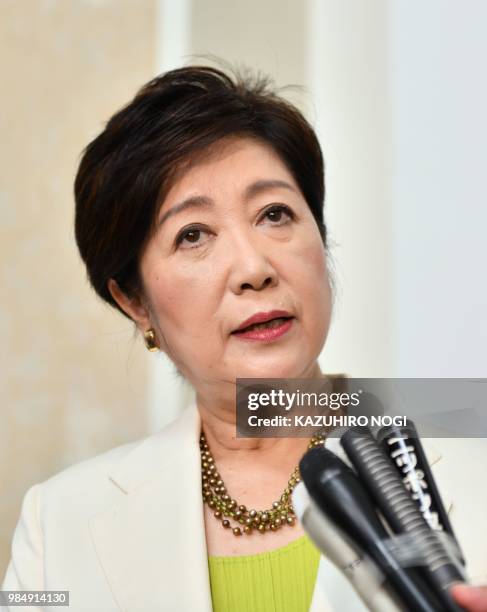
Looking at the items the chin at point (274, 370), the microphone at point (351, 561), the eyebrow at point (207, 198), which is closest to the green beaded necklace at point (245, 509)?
the chin at point (274, 370)

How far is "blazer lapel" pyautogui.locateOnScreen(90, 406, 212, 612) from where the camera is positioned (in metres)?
1.07

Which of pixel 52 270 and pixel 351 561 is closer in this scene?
pixel 351 561

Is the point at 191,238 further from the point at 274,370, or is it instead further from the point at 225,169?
the point at 274,370

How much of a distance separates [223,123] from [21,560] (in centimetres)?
73

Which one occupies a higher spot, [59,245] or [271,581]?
[59,245]

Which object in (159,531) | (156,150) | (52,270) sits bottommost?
(159,531)

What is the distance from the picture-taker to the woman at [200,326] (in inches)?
42.0

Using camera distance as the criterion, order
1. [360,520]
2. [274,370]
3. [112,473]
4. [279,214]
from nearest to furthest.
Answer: [360,520]
[274,370]
[279,214]
[112,473]

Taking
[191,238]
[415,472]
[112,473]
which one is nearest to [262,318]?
[191,238]

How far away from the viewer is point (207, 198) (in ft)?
3.63

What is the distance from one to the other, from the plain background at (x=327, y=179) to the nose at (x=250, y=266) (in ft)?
1.96

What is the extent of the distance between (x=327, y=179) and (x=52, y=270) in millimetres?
610

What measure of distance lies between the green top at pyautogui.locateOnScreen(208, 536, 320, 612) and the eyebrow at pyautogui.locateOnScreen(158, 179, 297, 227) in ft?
1.55

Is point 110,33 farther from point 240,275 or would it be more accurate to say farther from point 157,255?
point 240,275
